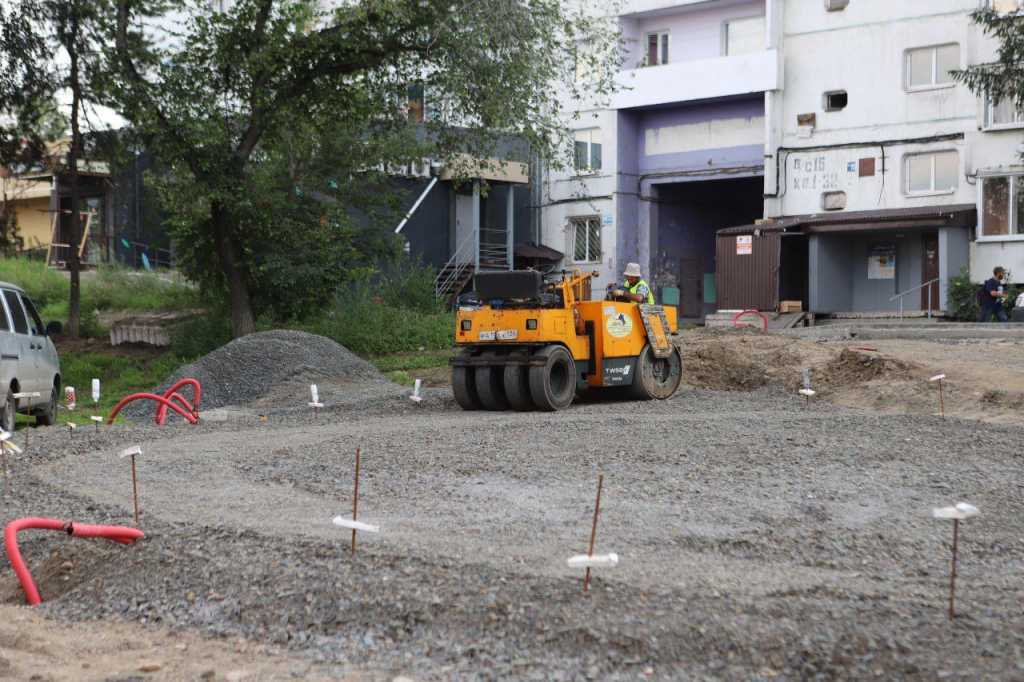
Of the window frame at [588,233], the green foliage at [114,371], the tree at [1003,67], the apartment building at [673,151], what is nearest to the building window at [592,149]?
the apartment building at [673,151]

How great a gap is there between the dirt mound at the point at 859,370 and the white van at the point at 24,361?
11606 mm

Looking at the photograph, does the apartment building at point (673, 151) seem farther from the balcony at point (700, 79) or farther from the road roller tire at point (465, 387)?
the road roller tire at point (465, 387)

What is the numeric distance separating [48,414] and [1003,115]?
2639 centimetres

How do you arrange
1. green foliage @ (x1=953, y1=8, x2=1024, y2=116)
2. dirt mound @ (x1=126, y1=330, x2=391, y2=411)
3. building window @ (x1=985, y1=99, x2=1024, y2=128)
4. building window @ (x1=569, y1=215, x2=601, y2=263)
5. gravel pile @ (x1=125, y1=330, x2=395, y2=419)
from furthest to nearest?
building window @ (x1=569, y1=215, x2=601, y2=263) → building window @ (x1=985, y1=99, x2=1024, y2=128) → green foliage @ (x1=953, y1=8, x2=1024, y2=116) → dirt mound @ (x1=126, y1=330, x2=391, y2=411) → gravel pile @ (x1=125, y1=330, x2=395, y2=419)

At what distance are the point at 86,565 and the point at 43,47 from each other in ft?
66.6

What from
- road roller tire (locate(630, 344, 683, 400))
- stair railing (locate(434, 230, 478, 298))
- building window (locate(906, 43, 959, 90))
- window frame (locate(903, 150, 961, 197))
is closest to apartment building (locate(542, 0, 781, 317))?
stair railing (locate(434, 230, 478, 298))

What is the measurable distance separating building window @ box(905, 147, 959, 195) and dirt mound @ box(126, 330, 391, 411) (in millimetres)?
19118

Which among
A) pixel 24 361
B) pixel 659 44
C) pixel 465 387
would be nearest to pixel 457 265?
pixel 659 44

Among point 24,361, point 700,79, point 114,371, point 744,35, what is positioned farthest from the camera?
point 744,35

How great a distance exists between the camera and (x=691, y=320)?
1661 inches

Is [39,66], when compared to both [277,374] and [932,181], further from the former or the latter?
[932,181]

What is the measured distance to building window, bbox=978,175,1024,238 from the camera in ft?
112

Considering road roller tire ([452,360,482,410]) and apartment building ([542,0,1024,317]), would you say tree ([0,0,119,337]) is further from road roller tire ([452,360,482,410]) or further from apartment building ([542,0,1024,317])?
apartment building ([542,0,1024,317])

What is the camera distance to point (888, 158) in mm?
36062
